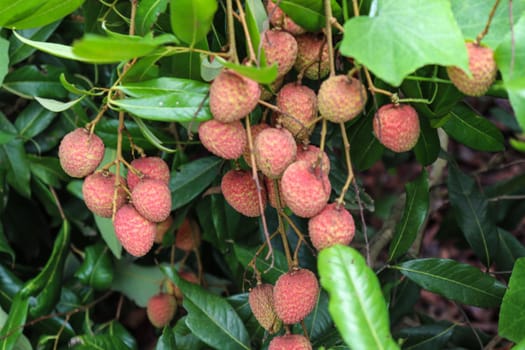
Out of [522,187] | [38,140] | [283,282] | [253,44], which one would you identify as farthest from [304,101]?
[522,187]

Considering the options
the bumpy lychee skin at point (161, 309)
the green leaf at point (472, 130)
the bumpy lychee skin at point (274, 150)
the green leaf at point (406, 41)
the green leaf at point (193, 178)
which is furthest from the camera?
the bumpy lychee skin at point (161, 309)

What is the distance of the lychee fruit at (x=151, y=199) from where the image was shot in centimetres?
89

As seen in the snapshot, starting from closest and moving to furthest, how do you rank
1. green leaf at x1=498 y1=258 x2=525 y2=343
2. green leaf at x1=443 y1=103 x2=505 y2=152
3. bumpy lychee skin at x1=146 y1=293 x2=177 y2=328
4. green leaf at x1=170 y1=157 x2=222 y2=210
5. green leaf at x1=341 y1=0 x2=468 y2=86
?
1. green leaf at x1=341 y1=0 x2=468 y2=86
2. green leaf at x1=498 y1=258 x2=525 y2=343
3. green leaf at x1=443 y1=103 x2=505 y2=152
4. green leaf at x1=170 y1=157 x2=222 y2=210
5. bumpy lychee skin at x1=146 y1=293 x2=177 y2=328

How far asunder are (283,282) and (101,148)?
1.03 ft

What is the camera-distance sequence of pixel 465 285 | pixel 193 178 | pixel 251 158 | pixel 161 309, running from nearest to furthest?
pixel 251 158, pixel 465 285, pixel 193 178, pixel 161 309

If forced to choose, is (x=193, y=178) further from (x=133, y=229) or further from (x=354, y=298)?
(x=354, y=298)

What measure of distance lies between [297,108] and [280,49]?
79mm

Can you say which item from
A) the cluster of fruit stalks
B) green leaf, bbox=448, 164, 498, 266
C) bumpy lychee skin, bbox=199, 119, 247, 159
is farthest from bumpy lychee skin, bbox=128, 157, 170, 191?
green leaf, bbox=448, 164, 498, 266

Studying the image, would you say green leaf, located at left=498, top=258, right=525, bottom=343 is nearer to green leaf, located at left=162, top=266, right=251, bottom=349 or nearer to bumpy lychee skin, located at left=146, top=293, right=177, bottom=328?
green leaf, located at left=162, top=266, right=251, bottom=349

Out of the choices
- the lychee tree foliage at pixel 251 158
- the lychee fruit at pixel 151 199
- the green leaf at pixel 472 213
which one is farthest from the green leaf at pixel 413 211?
the lychee fruit at pixel 151 199

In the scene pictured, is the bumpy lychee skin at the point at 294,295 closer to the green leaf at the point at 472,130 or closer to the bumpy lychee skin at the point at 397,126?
the bumpy lychee skin at the point at 397,126

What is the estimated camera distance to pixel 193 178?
1289mm

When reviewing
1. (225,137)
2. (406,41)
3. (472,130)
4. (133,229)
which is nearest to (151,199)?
(133,229)

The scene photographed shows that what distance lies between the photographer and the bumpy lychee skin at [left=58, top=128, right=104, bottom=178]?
0.90 metres
